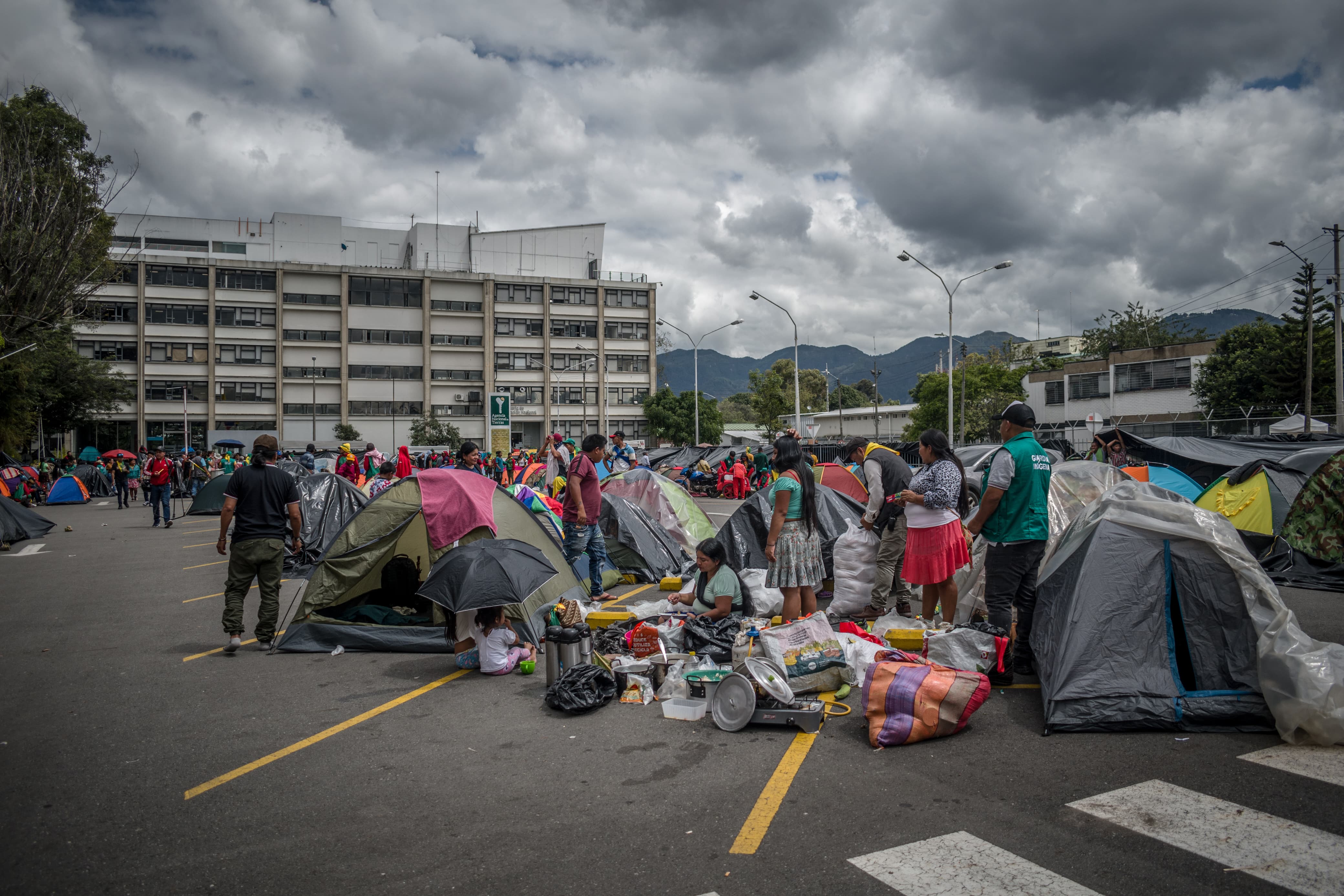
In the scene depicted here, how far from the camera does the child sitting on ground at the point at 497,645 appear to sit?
6414 mm

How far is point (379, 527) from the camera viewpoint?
7.98 m

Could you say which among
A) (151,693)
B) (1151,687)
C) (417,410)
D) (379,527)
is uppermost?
(417,410)

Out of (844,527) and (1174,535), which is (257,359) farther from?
(1174,535)

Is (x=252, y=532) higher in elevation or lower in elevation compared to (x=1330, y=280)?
lower

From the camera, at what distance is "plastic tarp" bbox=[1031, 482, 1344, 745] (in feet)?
14.5

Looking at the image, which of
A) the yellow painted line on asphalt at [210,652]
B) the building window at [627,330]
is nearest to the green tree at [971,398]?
the building window at [627,330]

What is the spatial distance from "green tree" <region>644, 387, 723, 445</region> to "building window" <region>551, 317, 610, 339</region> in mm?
8155

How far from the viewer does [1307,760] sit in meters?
4.05

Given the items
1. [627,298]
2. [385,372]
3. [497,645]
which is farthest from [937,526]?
[627,298]

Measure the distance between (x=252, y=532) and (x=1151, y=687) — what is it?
7.23m

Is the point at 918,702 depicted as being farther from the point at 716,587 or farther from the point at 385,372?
the point at 385,372

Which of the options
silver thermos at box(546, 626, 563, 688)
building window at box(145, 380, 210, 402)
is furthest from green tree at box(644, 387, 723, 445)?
silver thermos at box(546, 626, 563, 688)

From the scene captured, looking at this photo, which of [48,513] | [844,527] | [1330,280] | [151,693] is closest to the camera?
[151,693]

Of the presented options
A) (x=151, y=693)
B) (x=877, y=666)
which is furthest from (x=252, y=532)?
(x=877, y=666)
